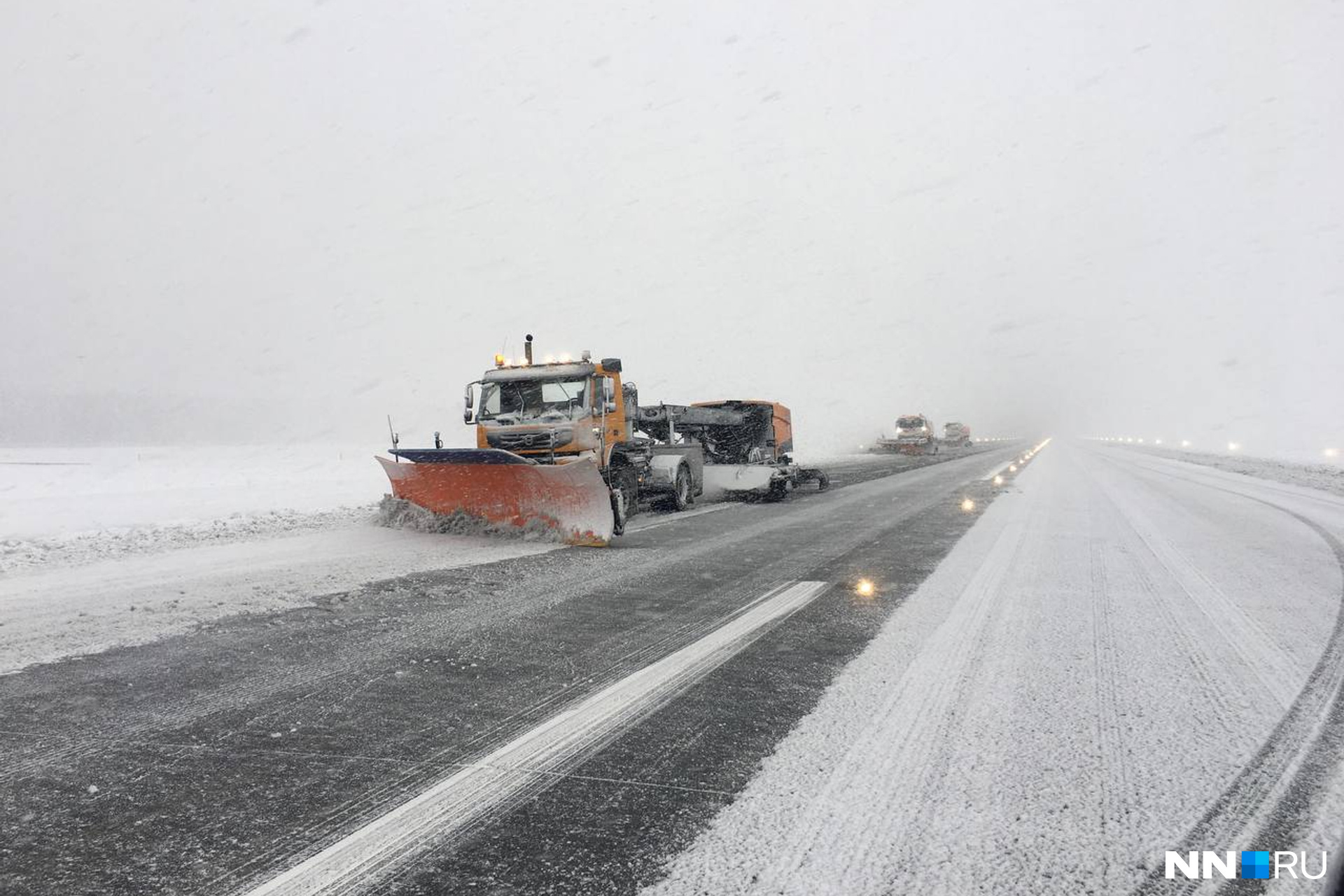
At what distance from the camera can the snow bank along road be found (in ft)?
6.03

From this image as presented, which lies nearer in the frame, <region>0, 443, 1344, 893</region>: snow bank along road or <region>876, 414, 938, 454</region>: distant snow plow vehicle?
<region>0, 443, 1344, 893</region>: snow bank along road

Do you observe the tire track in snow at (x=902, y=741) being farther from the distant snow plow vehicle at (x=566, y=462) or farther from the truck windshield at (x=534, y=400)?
the truck windshield at (x=534, y=400)

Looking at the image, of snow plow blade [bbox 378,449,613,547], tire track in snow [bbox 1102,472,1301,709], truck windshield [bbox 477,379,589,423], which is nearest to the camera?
tire track in snow [bbox 1102,472,1301,709]

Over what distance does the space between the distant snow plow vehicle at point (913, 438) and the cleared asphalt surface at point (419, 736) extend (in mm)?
34120

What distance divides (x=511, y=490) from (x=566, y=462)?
816 millimetres

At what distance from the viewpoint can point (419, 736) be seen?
2678 mm

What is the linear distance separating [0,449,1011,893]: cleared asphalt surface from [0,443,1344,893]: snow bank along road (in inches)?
0.5

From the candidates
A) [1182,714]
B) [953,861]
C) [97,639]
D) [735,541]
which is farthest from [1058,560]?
[97,639]

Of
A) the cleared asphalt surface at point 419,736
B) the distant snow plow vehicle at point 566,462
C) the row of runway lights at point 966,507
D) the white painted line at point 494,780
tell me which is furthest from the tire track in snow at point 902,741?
the distant snow plow vehicle at point 566,462

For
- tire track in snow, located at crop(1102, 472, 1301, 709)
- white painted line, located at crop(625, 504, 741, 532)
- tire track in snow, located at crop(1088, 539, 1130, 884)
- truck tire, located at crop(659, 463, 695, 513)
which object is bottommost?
tire track in snow, located at crop(1102, 472, 1301, 709)

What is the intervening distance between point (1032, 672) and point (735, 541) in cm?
474

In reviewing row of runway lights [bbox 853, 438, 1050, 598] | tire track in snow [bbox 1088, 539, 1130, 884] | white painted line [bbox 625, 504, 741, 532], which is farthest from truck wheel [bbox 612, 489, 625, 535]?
tire track in snow [bbox 1088, 539, 1130, 884]

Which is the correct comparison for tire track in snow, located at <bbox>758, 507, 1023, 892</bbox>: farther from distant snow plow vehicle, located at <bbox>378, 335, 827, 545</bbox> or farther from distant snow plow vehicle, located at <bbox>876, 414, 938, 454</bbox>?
distant snow plow vehicle, located at <bbox>876, 414, 938, 454</bbox>

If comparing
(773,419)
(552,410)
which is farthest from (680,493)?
(773,419)
